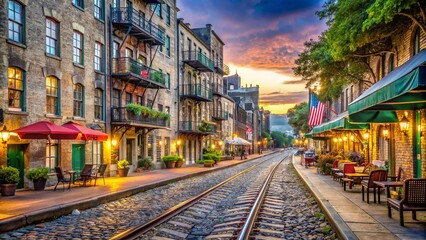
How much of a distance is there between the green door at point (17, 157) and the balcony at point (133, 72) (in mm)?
8351

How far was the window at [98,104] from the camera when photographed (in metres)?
21.8

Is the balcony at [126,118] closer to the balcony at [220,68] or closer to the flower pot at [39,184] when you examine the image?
Answer: the flower pot at [39,184]

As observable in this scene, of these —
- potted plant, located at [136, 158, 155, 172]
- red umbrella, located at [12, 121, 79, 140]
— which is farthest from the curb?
potted plant, located at [136, 158, 155, 172]

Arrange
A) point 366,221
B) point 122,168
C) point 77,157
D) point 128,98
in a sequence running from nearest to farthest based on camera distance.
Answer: point 366,221, point 77,157, point 122,168, point 128,98

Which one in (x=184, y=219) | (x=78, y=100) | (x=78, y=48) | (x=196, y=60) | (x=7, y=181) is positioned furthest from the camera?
(x=196, y=60)

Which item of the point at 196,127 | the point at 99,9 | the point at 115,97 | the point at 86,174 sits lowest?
the point at 86,174

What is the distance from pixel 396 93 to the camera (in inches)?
298

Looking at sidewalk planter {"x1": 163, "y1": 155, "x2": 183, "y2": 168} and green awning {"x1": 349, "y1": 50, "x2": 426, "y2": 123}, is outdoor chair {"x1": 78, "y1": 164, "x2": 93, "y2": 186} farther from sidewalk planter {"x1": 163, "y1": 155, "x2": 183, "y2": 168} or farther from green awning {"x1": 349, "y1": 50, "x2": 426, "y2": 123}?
sidewalk planter {"x1": 163, "y1": 155, "x2": 183, "y2": 168}

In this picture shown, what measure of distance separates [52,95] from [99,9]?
7.07 m

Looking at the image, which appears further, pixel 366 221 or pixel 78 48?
pixel 78 48

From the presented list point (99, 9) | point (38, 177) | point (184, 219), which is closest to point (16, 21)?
point (38, 177)

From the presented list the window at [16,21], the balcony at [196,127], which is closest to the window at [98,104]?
the window at [16,21]

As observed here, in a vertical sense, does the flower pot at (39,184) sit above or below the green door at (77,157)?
below

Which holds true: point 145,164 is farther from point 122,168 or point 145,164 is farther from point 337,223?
point 337,223
